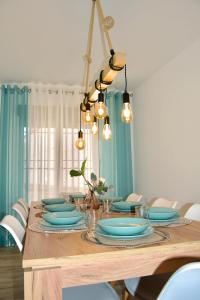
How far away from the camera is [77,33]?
Answer: 109 inches

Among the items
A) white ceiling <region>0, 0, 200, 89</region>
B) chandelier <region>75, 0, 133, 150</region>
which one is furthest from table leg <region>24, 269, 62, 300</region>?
white ceiling <region>0, 0, 200, 89</region>

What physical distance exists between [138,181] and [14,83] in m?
2.59

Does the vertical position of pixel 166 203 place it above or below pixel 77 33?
below

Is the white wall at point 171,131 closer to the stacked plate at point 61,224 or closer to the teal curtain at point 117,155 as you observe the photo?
the teal curtain at point 117,155

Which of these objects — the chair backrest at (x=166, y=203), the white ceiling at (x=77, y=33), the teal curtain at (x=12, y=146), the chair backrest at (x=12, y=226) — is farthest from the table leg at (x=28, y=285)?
the teal curtain at (x=12, y=146)

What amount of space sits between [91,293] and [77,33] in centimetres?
244

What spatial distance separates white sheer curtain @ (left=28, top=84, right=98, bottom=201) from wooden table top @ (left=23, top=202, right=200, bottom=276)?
2.94 meters

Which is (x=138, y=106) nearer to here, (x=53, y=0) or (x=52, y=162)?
(x=52, y=162)

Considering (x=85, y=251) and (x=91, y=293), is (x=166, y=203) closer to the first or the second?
(x=91, y=293)

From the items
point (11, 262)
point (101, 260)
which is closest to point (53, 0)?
point (101, 260)

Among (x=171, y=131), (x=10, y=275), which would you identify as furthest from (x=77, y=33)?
(x=10, y=275)

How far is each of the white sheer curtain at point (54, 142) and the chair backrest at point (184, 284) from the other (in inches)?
139

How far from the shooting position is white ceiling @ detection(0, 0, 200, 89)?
2338 millimetres

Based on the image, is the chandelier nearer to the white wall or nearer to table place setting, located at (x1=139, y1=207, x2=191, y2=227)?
table place setting, located at (x1=139, y1=207, x2=191, y2=227)
